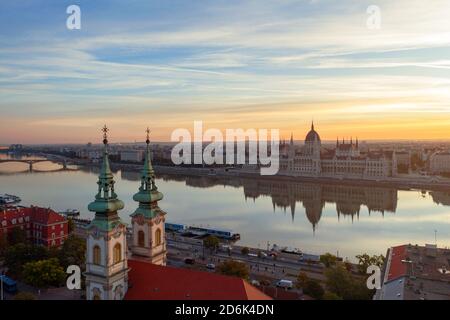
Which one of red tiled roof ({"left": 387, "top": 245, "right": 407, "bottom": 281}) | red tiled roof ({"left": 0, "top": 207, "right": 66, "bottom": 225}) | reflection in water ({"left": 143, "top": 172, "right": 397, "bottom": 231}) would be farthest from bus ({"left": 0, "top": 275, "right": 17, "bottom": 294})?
reflection in water ({"left": 143, "top": 172, "right": 397, "bottom": 231})

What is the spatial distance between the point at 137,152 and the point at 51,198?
43.0 m

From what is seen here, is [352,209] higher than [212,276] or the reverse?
the reverse

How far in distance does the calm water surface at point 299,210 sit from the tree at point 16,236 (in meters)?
6.47

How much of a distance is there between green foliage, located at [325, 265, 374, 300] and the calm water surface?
227 inches

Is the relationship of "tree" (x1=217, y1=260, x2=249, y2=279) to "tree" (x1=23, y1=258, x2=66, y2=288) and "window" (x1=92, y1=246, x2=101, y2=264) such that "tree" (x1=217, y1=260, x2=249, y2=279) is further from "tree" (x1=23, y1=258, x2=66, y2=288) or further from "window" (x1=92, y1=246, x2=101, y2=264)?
"window" (x1=92, y1=246, x2=101, y2=264)

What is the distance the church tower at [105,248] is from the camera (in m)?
7.59

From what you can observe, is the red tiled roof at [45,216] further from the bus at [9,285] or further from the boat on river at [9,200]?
the boat on river at [9,200]

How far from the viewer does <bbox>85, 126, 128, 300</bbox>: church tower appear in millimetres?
7590

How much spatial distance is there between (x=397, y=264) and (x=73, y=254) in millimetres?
9751

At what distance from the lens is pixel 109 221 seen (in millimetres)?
7684

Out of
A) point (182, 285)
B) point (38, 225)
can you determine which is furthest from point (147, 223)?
point (38, 225)
